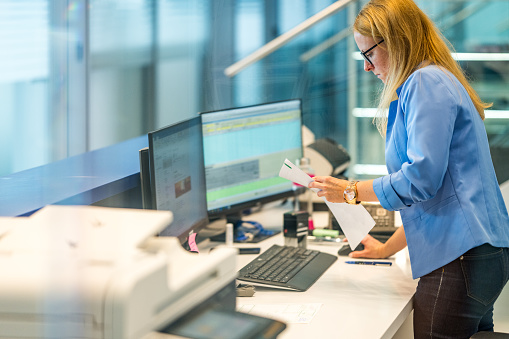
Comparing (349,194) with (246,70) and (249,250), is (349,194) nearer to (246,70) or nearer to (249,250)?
(249,250)

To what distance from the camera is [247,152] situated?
7.19 feet

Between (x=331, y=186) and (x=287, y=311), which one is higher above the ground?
(x=331, y=186)

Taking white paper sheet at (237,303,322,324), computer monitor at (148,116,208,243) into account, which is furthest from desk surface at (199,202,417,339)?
computer monitor at (148,116,208,243)

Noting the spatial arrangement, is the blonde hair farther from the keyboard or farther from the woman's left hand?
the keyboard

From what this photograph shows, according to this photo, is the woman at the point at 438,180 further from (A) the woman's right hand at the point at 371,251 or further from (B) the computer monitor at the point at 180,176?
(B) the computer monitor at the point at 180,176

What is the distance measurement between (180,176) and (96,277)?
0.95 meters

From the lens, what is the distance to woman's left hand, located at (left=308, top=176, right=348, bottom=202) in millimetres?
1637

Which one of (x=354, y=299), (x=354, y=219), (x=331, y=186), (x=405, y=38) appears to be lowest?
(x=354, y=299)

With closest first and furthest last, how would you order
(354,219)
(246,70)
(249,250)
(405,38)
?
(405,38) < (354,219) < (249,250) < (246,70)

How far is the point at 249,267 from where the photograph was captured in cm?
175

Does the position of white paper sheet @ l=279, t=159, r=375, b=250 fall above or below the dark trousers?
above

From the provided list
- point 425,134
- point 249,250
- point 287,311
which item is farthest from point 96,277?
point 249,250

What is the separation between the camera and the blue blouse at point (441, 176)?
4.70 feet

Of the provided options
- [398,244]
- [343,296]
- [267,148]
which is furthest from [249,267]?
[267,148]
